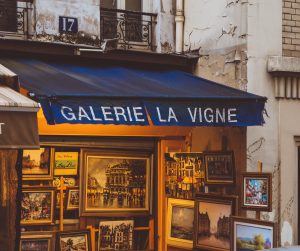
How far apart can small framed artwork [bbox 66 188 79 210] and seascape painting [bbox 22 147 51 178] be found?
49 centimetres

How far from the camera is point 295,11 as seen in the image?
996cm

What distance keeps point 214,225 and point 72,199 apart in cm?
224

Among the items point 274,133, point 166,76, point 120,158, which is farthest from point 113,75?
point 274,133

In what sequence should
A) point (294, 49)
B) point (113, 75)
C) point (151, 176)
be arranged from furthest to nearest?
point (151, 176) → point (294, 49) → point (113, 75)

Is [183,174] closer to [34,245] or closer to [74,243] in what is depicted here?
[74,243]

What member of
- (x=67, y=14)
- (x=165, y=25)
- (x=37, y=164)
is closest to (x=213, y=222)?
(x=37, y=164)

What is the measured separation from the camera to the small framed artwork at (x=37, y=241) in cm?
954

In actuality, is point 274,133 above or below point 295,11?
below

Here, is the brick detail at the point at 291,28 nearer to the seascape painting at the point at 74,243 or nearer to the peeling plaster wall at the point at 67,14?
the peeling plaster wall at the point at 67,14

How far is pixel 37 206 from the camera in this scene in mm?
9773

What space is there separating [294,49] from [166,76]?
1992 millimetres

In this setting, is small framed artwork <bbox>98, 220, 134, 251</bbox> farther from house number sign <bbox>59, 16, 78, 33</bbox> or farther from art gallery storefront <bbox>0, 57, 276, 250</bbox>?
house number sign <bbox>59, 16, 78, 33</bbox>

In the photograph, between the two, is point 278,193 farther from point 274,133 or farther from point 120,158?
point 120,158

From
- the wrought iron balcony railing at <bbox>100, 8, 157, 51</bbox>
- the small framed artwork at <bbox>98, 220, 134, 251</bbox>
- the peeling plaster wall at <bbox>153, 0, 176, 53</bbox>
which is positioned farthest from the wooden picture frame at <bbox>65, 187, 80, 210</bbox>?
the peeling plaster wall at <bbox>153, 0, 176, 53</bbox>
